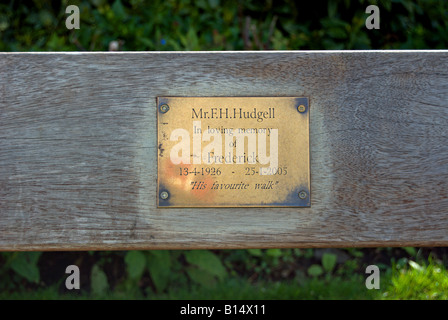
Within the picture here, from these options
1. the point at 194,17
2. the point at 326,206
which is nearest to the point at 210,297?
the point at 326,206

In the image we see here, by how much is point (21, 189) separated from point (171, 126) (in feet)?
1.55

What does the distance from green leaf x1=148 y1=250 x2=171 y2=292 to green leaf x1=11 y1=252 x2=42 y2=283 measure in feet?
1.77

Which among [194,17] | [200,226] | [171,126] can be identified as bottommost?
[200,226]

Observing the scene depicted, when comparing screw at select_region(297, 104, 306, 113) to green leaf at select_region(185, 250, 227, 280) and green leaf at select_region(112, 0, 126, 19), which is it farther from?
green leaf at select_region(112, 0, 126, 19)

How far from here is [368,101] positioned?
4.18ft

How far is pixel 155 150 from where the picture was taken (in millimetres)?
1265

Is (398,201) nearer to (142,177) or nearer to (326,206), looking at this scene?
(326,206)

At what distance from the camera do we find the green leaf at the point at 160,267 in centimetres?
213

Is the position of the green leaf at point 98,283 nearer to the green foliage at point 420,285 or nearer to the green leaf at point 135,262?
the green leaf at point 135,262
